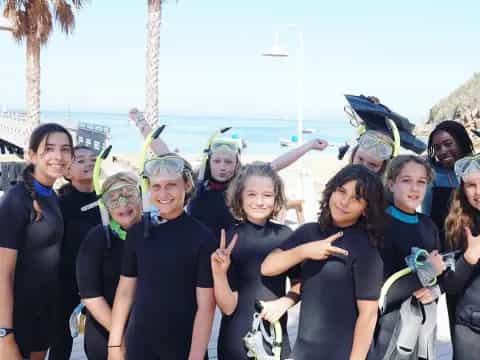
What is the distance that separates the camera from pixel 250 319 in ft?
8.77

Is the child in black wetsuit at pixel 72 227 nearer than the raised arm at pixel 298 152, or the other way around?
the child in black wetsuit at pixel 72 227

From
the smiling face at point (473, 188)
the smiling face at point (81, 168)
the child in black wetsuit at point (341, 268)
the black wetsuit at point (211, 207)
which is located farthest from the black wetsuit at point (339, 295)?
the smiling face at point (81, 168)

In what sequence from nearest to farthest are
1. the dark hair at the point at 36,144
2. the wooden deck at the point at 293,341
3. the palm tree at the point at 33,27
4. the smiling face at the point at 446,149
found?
the dark hair at the point at 36,144, the smiling face at the point at 446,149, the wooden deck at the point at 293,341, the palm tree at the point at 33,27

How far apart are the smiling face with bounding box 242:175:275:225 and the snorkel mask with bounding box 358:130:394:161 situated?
33.8 inches

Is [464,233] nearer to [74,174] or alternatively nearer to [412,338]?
[412,338]

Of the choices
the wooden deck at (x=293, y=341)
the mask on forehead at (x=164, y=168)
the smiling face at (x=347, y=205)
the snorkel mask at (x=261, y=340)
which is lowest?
the wooden deck at (x=293, y=341)

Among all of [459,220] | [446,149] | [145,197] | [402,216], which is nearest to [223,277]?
[145,197]

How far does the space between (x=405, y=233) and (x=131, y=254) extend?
4.63ft

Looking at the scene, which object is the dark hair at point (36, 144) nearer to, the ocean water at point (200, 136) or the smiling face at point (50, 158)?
the smiling face at point (50, 158)

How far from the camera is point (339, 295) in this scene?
2.49 metres

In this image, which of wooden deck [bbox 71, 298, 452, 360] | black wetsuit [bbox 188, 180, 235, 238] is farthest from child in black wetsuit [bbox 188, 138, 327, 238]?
wooden deck [bbox 71, 298, 452, 360]

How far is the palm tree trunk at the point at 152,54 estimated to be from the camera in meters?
12.5

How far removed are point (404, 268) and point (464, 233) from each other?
39 cm

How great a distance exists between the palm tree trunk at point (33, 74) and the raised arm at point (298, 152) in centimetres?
1360
